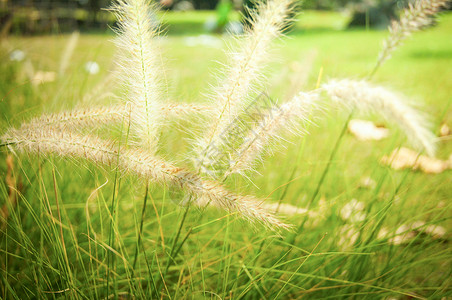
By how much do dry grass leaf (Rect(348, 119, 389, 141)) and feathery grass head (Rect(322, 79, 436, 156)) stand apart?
3.39 ft

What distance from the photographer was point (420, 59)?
393cm

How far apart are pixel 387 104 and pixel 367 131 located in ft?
3.76

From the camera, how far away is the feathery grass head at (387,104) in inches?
21.2

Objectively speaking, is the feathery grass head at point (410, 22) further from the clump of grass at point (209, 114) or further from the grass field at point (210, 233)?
the clump of grass at point (209, 114)

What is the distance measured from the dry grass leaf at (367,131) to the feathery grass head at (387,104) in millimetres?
1032

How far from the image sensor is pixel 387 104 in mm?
554

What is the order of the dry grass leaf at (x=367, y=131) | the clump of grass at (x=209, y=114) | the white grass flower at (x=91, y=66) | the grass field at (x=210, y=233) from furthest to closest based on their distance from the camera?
1. the dry grass leaf at (x=367, y=131)
2. the white grass flower at (x=91, y=66)
3. the grass field at (x=210, y=233)
4. the clump of grass at (x=209, y=114)

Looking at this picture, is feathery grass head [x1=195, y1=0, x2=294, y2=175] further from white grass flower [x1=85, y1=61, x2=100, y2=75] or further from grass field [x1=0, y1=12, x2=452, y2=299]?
white grass flower [x1=85, y1=61, x2=100, y2=75]

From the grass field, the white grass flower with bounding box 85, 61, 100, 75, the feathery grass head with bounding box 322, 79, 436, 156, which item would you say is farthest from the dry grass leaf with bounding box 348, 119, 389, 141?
the white grass flower with bounding box 85, 61, 100, 75

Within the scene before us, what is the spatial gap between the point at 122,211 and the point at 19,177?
1.03ft

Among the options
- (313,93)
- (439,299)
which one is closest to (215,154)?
(313,93)

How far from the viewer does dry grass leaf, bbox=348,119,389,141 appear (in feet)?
5.07

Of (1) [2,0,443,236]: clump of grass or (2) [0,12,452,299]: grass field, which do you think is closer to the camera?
(1) [2,0,443,236]: clump of grass

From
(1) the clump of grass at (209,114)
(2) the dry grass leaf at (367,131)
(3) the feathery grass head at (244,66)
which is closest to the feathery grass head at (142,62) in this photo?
(1) the clump of grass at (209,114)
